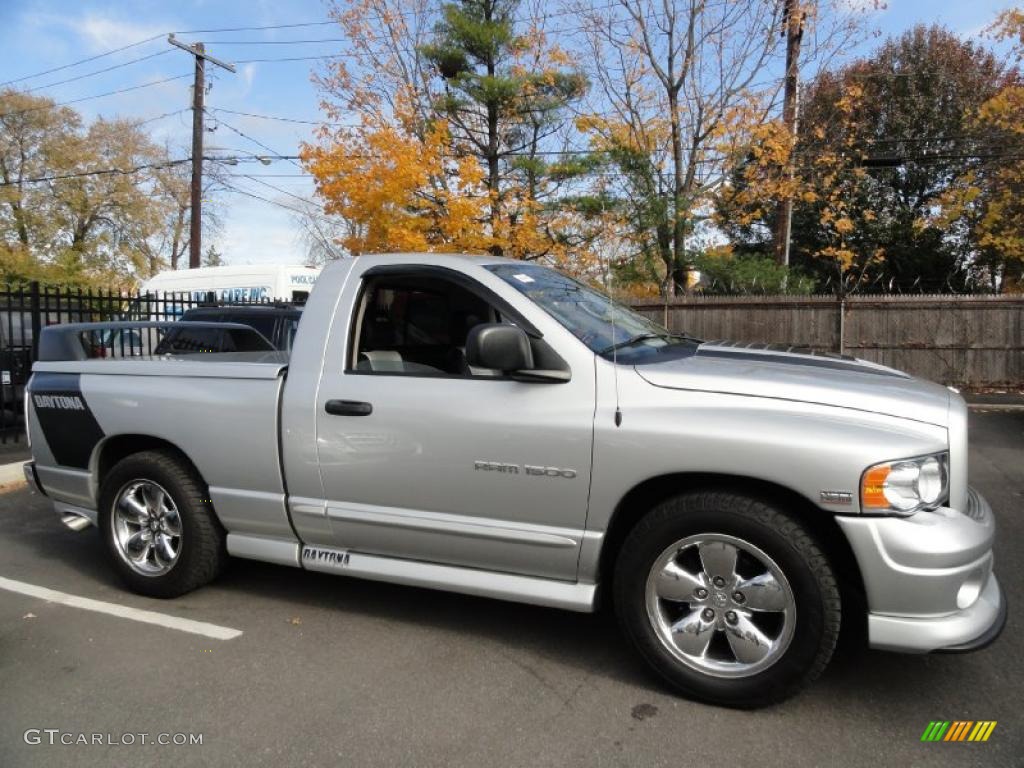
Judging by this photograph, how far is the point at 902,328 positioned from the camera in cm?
1519

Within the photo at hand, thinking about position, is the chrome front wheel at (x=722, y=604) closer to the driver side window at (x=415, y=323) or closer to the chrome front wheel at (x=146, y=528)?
the driver side window at (x=415, y=323)

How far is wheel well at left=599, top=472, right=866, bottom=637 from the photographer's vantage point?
2.96 metres

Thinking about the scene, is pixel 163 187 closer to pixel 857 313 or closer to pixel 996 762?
pixel 857 313

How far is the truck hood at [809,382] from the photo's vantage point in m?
2.89

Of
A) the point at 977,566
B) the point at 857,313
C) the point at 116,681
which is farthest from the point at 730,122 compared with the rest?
the point at 116,681

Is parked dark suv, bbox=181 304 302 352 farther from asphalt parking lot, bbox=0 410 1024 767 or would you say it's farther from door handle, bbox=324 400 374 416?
door handle, bbox=324 400 374 416

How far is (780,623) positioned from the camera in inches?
118

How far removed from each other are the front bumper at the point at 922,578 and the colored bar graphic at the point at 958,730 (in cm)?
35

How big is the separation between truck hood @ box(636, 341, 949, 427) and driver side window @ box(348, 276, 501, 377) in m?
1.15

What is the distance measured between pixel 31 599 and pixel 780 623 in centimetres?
411

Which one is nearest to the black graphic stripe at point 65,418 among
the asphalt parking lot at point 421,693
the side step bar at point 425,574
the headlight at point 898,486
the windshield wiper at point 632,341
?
the asphalt parking lot at point 421,693

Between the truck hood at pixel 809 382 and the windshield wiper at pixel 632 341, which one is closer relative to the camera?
the truck hood at pixel 809 382

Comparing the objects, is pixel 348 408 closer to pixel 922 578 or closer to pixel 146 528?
pixel 146 528

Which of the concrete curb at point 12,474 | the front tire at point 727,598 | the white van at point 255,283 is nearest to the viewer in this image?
the front tire at point 727,598
